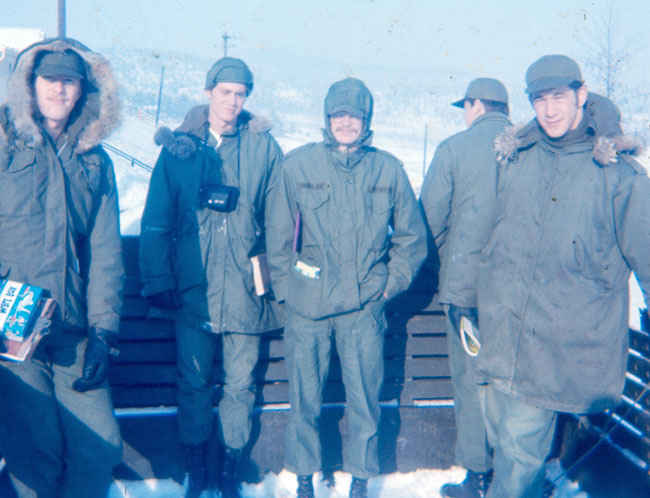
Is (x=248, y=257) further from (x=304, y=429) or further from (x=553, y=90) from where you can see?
(x=553, y=90)

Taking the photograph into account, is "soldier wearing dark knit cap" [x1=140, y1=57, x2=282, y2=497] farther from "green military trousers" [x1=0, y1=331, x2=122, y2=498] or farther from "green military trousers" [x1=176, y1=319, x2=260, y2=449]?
"green military trousers" [x1=0, y1=331, x2=122, y2=498]

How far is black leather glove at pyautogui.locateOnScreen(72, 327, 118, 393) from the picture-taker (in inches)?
94.2

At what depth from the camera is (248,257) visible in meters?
3.15

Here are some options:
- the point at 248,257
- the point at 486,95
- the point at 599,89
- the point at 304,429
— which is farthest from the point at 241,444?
the point at 599,89

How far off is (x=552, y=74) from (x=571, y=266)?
Answer: 82cm

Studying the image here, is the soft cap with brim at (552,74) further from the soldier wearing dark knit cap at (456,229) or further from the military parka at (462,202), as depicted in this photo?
the soldier wearing dark knit cap at (456,229)

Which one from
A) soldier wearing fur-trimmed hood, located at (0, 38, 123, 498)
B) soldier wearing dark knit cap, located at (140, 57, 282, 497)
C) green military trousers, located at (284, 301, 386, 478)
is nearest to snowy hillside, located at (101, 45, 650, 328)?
soldier wearing dark knit cap, located at (140, 57, 282, 497)

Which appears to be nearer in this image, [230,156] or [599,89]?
[230,156]

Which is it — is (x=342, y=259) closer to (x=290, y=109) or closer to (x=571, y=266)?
(x=571, y=266)

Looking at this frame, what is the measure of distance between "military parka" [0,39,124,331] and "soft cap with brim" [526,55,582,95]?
1.83m

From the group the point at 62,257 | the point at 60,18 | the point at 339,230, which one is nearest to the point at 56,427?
the point at 62,257

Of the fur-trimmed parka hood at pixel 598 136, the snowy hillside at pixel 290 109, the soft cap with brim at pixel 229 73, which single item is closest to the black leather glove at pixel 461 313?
the fur-trimmed parka hood at pixel 598 136

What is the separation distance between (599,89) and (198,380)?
21.4m

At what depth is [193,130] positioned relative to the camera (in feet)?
10.3
